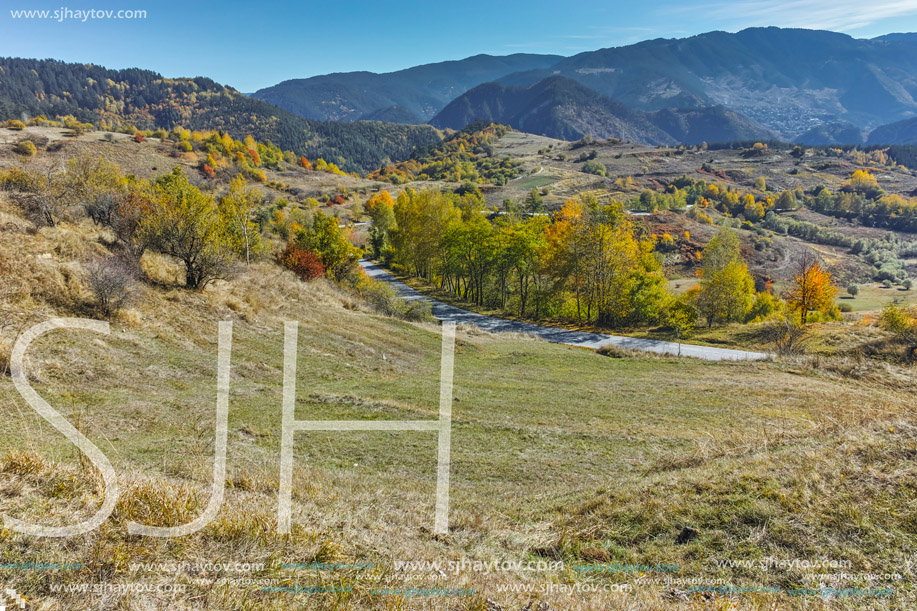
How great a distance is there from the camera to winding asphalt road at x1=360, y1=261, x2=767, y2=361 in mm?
33344

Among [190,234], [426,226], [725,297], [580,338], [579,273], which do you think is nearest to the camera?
[190,234]

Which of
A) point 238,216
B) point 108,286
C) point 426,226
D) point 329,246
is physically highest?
point 426,226

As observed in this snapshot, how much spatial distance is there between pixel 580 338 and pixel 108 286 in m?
32.5

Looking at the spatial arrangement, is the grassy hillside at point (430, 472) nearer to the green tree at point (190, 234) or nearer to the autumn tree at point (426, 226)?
the green tree at point (190, 234)

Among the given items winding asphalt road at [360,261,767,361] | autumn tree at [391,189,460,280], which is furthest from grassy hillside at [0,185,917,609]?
autumn tree at [391,189,460,280]

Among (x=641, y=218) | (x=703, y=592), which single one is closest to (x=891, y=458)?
(x=703, y=592)

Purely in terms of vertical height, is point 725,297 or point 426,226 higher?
point 426,226

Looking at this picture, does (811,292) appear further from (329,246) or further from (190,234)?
(190,234)

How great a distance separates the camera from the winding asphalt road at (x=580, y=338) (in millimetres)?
33344

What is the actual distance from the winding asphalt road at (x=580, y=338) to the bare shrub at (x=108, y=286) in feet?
88.1

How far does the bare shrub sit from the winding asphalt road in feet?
88.1

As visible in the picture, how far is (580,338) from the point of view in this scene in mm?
38094

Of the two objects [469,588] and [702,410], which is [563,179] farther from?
[469,588]

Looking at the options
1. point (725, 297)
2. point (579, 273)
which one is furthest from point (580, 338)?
point (725, 297)
